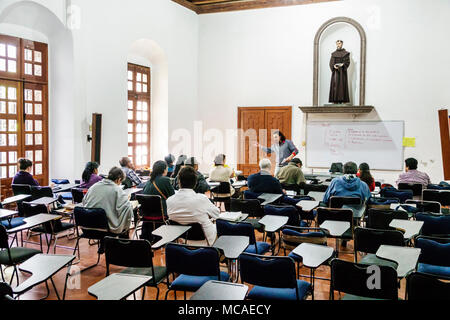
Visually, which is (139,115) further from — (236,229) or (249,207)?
(236,229)

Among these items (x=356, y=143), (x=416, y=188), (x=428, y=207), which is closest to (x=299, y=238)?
(x=428, y=207)

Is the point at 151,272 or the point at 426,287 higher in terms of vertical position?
the point at 426,287

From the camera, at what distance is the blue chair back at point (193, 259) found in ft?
9.47

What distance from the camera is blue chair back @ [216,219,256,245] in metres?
3.68

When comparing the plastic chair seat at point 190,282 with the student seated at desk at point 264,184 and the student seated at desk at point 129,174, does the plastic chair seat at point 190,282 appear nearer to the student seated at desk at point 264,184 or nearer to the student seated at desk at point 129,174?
the student seated at desk at point 264,184

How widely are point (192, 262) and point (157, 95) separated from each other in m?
8.17

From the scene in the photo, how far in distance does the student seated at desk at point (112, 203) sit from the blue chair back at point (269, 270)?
1.94 m

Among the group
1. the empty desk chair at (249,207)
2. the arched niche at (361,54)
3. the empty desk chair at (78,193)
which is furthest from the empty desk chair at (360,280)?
the arched niche at (361,54)

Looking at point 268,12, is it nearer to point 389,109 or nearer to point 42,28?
point 389,109

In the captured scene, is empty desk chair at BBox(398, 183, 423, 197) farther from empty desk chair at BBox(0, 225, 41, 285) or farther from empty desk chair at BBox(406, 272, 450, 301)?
empty desk chair at BBox(0, 225, 41, 285)

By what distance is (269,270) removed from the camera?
2730 mm

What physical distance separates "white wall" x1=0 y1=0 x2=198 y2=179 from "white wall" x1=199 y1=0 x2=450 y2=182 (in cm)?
183

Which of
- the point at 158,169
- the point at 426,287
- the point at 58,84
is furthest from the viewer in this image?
the point at 58,84
